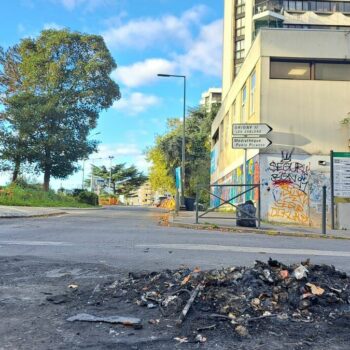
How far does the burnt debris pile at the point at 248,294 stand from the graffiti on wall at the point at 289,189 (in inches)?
573

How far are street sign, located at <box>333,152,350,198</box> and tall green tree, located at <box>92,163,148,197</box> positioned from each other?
3400 inches

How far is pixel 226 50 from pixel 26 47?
123 ft

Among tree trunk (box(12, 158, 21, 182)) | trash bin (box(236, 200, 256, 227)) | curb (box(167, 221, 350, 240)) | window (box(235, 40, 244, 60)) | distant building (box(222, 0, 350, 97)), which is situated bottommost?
curb (box(167, 221, 350, 240))

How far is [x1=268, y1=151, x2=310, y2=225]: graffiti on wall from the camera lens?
19.4m

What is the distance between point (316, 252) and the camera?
9.54 m

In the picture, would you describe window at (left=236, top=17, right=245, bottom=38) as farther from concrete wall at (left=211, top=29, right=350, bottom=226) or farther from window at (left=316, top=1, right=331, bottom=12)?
concrete wall at (left=211, top=29, right=350, bottom=226)

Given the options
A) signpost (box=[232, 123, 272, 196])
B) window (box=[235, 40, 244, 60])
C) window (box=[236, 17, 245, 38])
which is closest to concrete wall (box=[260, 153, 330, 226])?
signpost (box=[232, 123, 272, 196])

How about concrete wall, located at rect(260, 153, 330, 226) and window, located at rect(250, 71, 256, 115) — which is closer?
concrete wall, located at rect(260, 153, 330, 226)

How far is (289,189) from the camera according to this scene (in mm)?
19547

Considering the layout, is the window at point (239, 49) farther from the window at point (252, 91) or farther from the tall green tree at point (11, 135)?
the window at point (252, 91)

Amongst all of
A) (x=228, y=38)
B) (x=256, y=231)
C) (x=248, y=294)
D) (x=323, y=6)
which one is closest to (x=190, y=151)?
(x=228, y=38)

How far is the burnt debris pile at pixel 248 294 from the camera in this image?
13.8ft

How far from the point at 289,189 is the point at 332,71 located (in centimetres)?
539

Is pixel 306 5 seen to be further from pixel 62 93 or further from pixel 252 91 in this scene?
pixel 252 91
